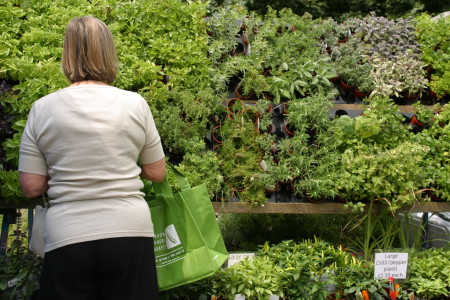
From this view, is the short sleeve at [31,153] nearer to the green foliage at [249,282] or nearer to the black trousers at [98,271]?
the black trousers at [98,271]

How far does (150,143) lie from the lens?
2457 mm

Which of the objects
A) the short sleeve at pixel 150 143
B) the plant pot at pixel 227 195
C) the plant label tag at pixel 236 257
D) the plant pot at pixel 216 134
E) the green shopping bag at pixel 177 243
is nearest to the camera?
the short sleeve at pixel 150 143

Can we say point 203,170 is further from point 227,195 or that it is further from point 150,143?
point 150,143

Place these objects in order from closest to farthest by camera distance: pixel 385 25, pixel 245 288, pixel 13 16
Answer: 1. pixel 245 288
2. pixel 13 16
3. pixel 385 25

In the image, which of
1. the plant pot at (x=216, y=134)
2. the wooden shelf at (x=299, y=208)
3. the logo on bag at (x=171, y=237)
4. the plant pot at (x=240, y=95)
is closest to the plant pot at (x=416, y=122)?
the wooden shelf at (x=299, y=208)

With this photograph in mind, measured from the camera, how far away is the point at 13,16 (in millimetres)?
4324

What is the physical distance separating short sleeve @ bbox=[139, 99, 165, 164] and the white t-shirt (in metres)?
0.07

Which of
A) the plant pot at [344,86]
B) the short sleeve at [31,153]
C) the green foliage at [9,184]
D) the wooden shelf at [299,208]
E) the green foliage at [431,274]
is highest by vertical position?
the plant pot at [344,86]

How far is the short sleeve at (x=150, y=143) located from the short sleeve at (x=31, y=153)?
18.2 inches

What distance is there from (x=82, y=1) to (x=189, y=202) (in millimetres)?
2563

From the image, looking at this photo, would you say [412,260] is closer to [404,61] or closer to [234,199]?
[234,199]

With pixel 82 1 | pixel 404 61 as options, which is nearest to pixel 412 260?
pixel 404 61

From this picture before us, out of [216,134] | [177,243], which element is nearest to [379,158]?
[216,134]

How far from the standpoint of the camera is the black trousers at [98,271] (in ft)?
7.20
